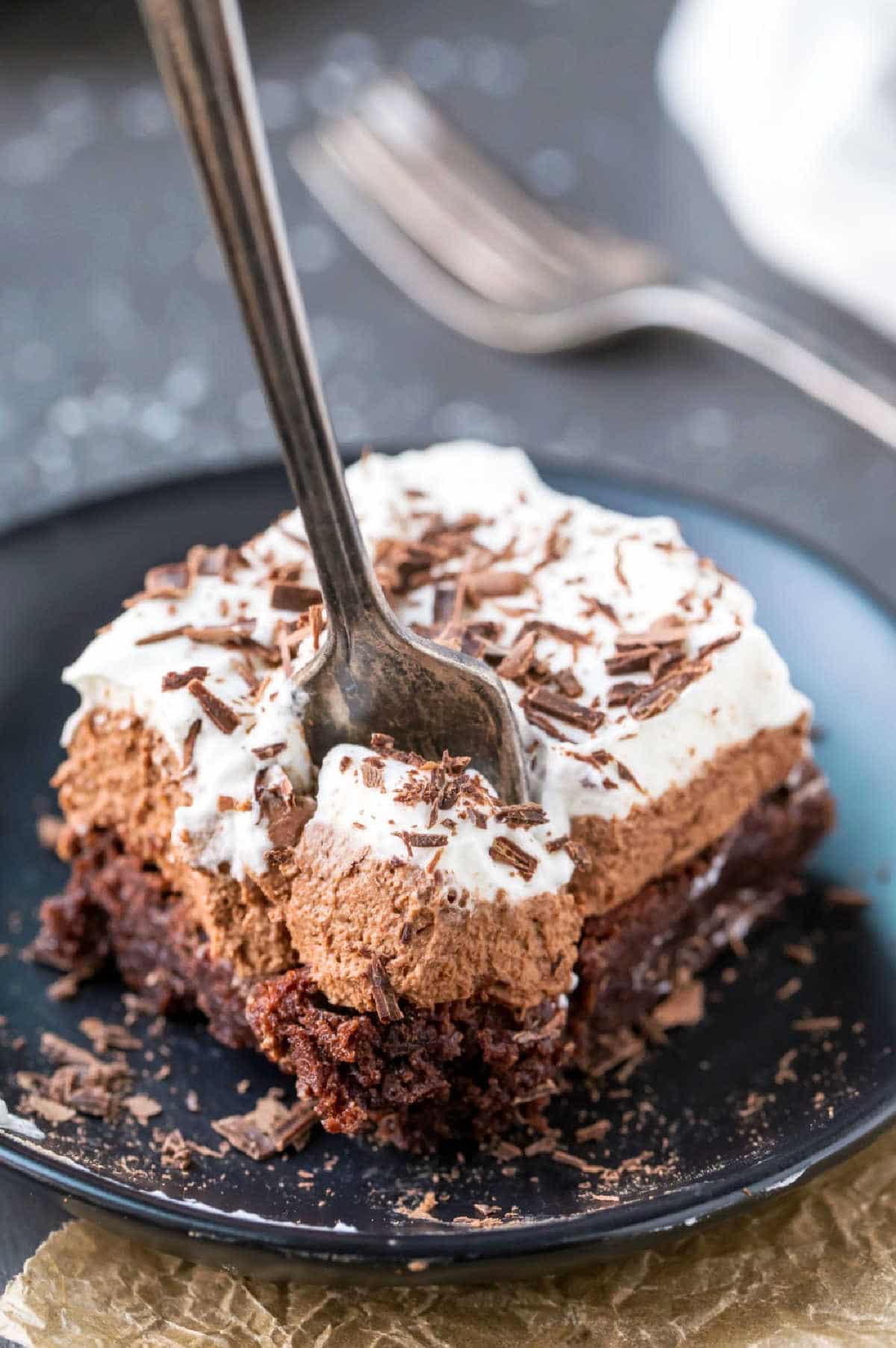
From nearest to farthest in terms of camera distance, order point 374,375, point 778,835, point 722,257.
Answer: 1. point 778,835
2. point 374,375
3. point 722,257

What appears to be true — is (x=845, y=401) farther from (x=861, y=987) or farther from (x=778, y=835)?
(x=861, y=987)

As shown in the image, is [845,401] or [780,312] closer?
[845,401]

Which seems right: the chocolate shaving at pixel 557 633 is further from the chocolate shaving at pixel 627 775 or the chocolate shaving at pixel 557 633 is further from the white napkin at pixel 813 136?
the white napkin at pixel 813 136

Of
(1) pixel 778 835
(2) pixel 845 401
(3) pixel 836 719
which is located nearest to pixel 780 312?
(2) pixel 845 401

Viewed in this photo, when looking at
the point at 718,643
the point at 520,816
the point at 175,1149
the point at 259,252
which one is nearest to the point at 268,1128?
the point at 175,1149

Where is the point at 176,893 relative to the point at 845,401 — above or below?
below

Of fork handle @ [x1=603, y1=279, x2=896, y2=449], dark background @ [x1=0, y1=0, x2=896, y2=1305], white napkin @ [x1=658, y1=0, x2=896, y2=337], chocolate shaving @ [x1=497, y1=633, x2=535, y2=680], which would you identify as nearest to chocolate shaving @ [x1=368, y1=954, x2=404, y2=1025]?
chocolate shaving @ [x1=497, y1=633, x2=535, y2=680]
